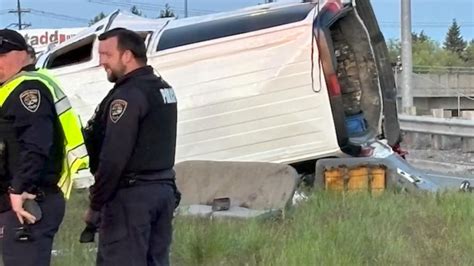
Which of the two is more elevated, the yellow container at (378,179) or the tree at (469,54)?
the yellow container at (378,179)

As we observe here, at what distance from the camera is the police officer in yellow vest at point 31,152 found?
404cm

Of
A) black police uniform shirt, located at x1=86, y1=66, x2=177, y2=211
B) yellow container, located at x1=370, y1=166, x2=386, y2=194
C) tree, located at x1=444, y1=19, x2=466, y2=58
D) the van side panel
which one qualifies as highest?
black police uniform shirt, located at x1=86, y1=66, x2=177, y2=211

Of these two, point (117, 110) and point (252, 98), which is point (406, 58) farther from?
point (117, 110)

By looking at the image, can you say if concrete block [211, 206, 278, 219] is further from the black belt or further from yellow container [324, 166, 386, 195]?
the black belt

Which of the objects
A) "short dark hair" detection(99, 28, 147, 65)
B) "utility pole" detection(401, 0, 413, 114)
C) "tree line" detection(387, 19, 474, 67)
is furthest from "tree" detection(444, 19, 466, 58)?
"short dark hair" detection(99, 28, 147, 65)

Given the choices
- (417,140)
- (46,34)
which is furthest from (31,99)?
(46,34)

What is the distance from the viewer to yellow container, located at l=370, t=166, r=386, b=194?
8.78 metres

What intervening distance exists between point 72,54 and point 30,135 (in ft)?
19.3

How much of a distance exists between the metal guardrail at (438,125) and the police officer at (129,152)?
1020 cm

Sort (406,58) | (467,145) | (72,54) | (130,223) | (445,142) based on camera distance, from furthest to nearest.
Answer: (406,58) → (445,142) → (467,145) → (72,54) → (130,223)

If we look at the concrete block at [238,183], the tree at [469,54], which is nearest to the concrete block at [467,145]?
the concrete block at [238,183]

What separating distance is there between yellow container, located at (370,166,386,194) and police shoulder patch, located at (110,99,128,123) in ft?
16.3

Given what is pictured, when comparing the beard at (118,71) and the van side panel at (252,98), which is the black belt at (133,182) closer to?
the beard at (118,71)

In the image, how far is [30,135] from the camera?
4035 mm
